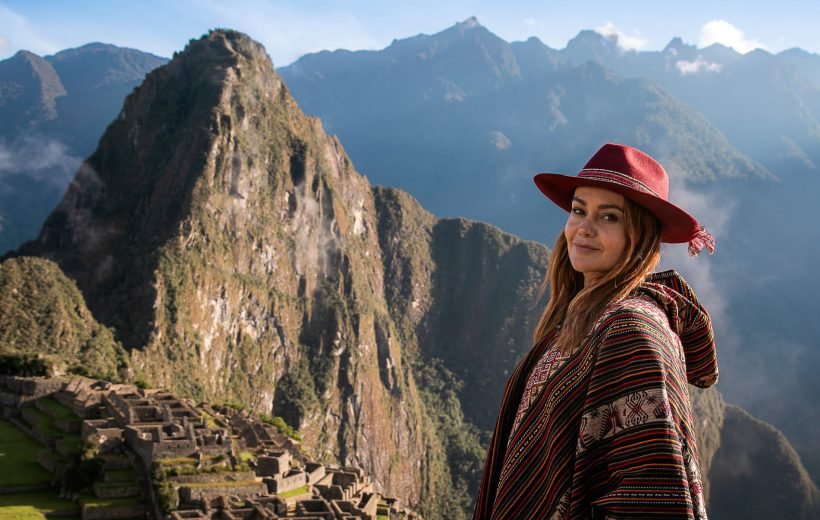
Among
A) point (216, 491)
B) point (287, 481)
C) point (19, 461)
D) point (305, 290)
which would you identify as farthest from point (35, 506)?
point (305, 290)

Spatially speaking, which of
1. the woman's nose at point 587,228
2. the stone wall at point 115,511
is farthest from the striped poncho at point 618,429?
the stone wall at point 115,511

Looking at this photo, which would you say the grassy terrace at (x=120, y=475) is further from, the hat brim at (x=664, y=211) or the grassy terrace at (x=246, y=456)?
the hat brim at (x=664, y=211)

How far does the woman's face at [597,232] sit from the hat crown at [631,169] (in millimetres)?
128

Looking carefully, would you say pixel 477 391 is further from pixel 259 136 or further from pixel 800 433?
pixel 259 136

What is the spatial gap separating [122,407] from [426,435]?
117m

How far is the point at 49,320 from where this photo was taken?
7106cm

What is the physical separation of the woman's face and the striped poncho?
28 centimetres

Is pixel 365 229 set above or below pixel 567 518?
above

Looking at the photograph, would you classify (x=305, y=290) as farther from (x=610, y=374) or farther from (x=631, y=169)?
(x=610, y=374)

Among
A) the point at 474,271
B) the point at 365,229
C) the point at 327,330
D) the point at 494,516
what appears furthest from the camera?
the point at 474,271

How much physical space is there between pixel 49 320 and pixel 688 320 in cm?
7259

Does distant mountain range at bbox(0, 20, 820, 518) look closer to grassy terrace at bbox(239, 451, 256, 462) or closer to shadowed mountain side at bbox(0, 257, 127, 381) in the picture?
shadowed mountain side at bbox(0, 257, 127, 381)

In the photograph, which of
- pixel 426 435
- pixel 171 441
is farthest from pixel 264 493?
pixel 426 435

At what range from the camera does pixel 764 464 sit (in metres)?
144
